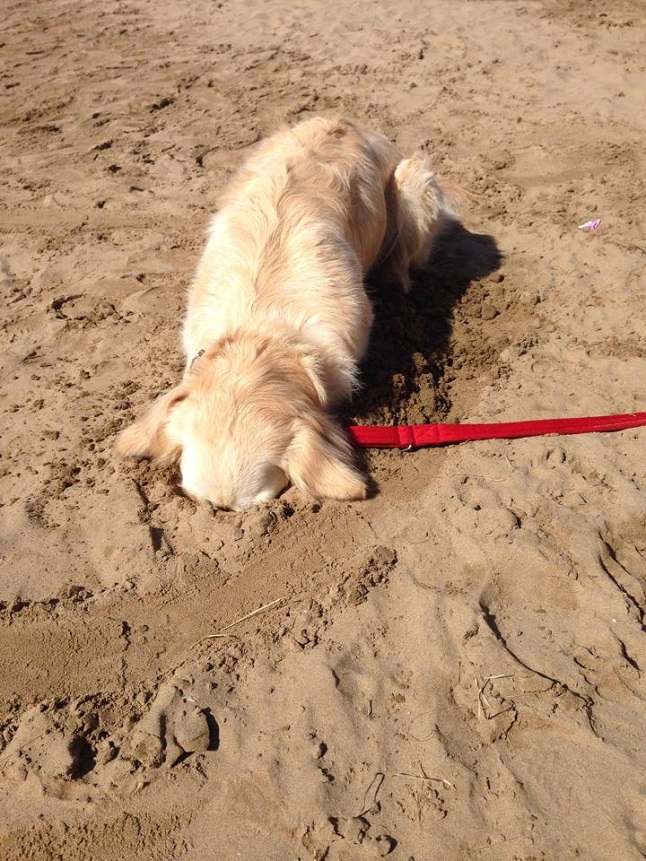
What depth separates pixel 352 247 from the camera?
4.57 metres

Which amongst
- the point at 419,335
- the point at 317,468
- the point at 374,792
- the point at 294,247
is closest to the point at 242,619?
the point at 317,468

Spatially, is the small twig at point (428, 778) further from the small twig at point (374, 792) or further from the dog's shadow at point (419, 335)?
the dog's shadow at point (419, 335)

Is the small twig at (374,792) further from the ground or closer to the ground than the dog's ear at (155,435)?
closer to the ground

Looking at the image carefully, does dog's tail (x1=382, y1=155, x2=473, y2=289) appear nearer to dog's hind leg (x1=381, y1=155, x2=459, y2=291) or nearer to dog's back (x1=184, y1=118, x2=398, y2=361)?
dog's hind leg (x1=381, y1=155, x2=459, y2=291)

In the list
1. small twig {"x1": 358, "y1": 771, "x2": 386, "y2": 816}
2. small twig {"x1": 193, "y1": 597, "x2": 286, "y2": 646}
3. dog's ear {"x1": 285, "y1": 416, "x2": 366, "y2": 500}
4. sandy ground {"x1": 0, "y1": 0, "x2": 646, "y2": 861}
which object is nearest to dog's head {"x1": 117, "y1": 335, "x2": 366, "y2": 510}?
dog's ear {"x1": 285, "y1": 416, "x2": 366, "y2": 500}

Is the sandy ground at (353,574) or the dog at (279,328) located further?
the dog at (279,328)

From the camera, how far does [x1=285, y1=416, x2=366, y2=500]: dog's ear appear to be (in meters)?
3.48

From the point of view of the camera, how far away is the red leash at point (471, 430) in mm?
3898

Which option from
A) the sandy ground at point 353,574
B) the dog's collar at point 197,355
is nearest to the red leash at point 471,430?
the sandy ground at point 353,574

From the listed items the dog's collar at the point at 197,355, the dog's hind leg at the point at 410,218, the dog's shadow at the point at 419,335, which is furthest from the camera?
the dog's hind leg at the point at 410,218

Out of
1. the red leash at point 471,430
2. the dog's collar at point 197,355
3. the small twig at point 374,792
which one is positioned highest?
the dog's collar at point 197,355

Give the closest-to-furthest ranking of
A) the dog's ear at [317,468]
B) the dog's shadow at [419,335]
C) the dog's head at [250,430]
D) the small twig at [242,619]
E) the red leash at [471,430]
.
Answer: the small twig at [242,619]
the dog's head at [250,430]
the dog's ear at [317,468]
the red leash at [471,430]
the dog's shadow at [419,335]

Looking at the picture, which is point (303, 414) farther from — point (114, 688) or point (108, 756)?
point (108, 756)

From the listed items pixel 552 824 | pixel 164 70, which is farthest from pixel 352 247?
pixel 164 70
